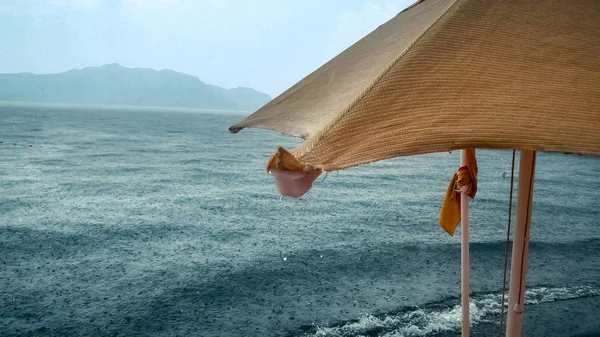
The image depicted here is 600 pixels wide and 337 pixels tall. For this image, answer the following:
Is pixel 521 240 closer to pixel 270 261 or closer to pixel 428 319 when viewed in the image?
pixel 428 319

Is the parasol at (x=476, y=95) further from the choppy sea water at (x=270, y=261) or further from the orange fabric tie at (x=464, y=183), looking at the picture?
the choppy sea water at (x=270, y=261)

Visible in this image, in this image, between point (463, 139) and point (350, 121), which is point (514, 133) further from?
point (350, 121)

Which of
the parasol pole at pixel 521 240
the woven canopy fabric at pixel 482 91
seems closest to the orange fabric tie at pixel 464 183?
the parasol pole at pixel 521 240

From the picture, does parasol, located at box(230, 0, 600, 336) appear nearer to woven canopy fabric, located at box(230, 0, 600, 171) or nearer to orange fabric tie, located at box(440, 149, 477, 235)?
woven canopy fabric, located at box(230, 0, 600, 171)

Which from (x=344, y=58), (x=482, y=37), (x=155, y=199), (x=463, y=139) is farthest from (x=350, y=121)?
(x=155, y=199)

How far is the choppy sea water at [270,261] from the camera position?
6.69 meters

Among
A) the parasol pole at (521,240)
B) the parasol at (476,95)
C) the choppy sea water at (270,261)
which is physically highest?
the parasol at (476,95)

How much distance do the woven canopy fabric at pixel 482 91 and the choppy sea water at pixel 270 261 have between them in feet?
15.4

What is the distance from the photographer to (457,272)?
8672 mm

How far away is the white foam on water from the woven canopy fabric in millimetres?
4355

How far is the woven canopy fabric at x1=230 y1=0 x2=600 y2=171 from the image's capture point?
76.0 inches

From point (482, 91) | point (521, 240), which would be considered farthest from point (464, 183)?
point (482, 91)

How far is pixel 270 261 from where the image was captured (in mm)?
9328

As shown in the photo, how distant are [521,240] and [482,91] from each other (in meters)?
1.41
